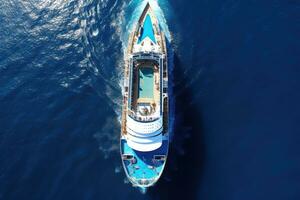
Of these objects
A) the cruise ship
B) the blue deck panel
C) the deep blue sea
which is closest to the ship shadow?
the deep blue sea

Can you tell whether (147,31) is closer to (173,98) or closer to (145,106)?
(173,98)

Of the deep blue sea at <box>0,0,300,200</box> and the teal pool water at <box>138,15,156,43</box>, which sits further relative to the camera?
the teal pool water at <box>138,15,156,43</box>

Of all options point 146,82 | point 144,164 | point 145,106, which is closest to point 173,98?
point 146,82

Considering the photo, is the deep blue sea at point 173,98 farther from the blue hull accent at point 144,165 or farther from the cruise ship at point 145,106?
the cruise ship at point 145,106

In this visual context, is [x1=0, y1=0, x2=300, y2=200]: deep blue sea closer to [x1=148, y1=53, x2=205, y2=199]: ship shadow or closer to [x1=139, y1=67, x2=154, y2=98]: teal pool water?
[x1=148, y1=53, x2=205, y2=199]: ship shadow

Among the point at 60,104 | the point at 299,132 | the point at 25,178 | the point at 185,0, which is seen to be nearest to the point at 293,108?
the point at 299,132

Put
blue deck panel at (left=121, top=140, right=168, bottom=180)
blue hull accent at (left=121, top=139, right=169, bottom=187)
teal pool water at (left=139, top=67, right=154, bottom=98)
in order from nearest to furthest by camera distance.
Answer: blue hull accent at (left=121, top=139, right=169, bottom=187), blue deck panel at (left=121, top=140, right=168, bottom=180), teal pool water at (left=139, top=67, right=154, bottom=98)

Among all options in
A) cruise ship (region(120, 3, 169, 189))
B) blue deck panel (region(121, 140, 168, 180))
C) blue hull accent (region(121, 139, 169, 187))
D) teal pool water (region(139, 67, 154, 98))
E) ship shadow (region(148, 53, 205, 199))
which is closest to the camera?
blue hull accent (region(121, 139, 169, 187))
